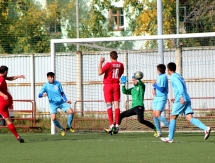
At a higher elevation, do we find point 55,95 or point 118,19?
point 118,19

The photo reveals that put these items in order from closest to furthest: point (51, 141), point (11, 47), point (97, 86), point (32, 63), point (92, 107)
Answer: point (51, 141) → point (92, 107) → point (97, 86) → point (32, 63) → point (11, 47)

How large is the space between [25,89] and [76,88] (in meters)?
4.97

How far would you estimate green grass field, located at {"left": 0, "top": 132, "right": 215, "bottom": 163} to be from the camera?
497 inches

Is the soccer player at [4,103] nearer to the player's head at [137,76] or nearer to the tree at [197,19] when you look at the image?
the player's head at [137,76]

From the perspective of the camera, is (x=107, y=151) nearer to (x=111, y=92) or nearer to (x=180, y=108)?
(x=180, y=108)

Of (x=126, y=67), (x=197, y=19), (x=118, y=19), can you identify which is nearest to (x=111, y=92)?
(x=126, y=67)

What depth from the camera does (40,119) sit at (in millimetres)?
26188

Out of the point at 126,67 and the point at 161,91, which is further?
the point at 126,67

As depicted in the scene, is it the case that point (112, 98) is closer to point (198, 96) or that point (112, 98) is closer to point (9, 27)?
point (198, 96)

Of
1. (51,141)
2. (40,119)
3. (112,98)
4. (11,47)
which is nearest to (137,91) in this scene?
(112,98)

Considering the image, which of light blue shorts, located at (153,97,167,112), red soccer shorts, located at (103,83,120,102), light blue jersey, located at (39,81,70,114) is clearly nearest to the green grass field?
red soccer shorts, located at (103,83,120,102)

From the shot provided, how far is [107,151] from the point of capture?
14.4m

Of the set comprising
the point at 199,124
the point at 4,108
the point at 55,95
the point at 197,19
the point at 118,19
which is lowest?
the point at 199,124

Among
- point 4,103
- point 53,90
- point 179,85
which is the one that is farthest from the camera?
point 53,90
